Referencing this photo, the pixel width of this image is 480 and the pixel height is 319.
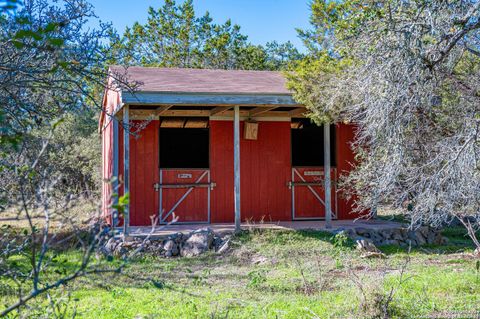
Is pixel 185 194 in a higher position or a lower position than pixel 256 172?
lower

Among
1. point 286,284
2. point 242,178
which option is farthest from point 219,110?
point 286,284

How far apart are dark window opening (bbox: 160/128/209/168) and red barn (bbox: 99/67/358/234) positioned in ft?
0.07

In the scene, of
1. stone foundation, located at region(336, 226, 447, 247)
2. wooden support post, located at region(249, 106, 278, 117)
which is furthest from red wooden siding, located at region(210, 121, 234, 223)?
stone foundation, located at region(336, 226, 447, 247)

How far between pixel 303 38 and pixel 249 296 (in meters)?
10.4

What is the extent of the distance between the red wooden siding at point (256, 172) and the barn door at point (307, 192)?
0.55ft

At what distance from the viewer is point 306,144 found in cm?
1327

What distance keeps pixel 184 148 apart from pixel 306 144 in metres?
2.86

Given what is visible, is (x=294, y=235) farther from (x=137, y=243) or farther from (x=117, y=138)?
(x=117, y=138)

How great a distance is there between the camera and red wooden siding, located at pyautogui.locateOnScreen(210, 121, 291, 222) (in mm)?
12773

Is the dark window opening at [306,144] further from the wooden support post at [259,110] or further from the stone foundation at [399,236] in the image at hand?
the stone foundation at [399,236]

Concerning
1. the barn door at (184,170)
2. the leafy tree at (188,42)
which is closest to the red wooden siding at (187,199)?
the barn door at (184,170)

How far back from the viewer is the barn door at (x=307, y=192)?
1315 centimetres

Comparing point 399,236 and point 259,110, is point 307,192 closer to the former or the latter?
point 259,110

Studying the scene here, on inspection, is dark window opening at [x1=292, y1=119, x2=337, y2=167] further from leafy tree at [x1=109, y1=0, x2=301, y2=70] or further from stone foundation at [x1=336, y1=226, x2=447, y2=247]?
leafy tree at [x1=109, y1=0, x2=301, y2=70]
